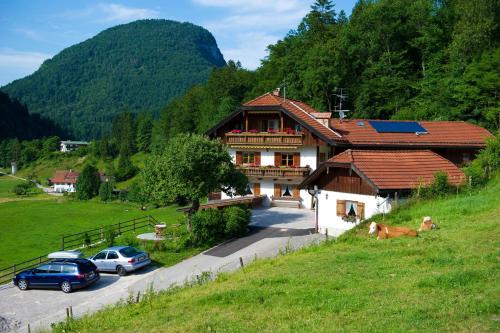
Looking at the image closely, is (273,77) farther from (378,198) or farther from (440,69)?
(378,198)

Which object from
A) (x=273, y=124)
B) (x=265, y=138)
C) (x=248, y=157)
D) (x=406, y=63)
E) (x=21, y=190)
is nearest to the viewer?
(x=265, y=138)

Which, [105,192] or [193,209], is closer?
[193,209]

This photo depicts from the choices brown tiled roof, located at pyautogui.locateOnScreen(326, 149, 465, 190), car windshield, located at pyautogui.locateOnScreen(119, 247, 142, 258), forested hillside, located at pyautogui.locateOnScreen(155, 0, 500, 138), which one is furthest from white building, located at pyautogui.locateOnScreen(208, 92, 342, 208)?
car windshield, located at pyautogui.locateOnScreen(119, 247, 142, 258)

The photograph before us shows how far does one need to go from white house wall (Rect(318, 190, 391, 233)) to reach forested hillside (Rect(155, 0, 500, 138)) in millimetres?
22732

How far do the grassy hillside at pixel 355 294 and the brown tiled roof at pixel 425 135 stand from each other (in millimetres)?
21489

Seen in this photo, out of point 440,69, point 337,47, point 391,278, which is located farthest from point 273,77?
point 391,278

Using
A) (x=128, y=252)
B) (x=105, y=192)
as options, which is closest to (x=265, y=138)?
(x=128, y=252)

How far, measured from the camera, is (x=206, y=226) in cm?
2919

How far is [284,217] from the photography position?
118 ft

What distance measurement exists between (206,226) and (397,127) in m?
20.9

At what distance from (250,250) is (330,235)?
4.89m

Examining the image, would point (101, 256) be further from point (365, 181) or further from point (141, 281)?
point (365, 181)

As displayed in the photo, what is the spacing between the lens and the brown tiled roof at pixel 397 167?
2711 cm

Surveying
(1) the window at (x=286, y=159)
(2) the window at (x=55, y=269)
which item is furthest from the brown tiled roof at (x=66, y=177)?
(2) the window at (x=55, y=269)
